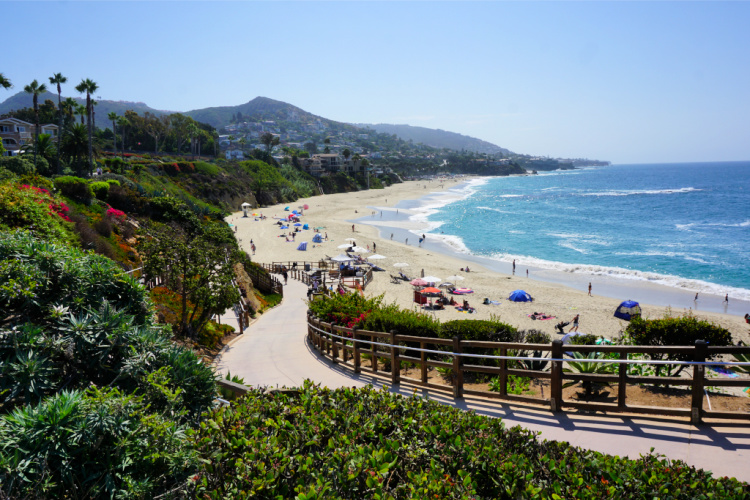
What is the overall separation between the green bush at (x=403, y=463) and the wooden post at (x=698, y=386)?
95.7 inches

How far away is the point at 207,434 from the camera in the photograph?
362cm

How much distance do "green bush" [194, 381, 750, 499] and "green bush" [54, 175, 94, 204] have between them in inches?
899

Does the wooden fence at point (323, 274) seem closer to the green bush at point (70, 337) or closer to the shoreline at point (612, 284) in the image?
the shoreline at point (612, 284)

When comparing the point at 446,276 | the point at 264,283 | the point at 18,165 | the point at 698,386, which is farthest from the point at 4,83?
the point at 698,386

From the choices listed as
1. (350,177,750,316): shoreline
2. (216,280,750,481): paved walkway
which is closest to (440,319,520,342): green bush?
(216,280,750,481): paved walkway

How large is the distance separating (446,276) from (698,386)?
107ft

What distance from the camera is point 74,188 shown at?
73.6 feet

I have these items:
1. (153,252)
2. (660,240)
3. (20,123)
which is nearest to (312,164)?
(20,123)

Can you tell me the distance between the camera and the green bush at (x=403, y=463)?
3100 millimetres

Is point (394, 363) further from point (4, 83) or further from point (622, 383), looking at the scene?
point (4, 83)

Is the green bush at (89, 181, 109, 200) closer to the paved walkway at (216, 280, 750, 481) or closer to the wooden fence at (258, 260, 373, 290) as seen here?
the wooden fence at (258, 260, 373, 290)

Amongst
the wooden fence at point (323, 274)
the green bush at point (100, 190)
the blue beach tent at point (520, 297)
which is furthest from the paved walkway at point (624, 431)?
the blue beach tent at point (520, 297)

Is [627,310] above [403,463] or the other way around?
the other way around

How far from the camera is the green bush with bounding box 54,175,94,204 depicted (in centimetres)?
2214
